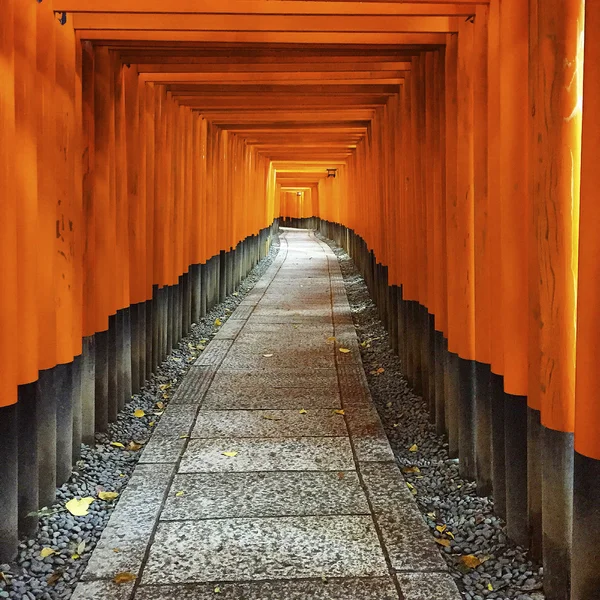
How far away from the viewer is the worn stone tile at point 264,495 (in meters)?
4.41

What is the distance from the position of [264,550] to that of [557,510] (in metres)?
1.49

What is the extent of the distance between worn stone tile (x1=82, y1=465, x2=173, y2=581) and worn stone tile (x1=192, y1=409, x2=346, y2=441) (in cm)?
91

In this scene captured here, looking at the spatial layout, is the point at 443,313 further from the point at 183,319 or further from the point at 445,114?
the point at 183,319

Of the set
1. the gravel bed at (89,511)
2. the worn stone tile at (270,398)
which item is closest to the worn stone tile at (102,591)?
the gravel bed at (89,511)

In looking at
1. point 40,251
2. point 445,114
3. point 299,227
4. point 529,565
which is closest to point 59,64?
point 40,251

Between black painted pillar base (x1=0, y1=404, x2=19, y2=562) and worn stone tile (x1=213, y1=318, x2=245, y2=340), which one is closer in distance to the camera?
black painted pillar base (x1=0, y1=404, x2=19, y2=562)

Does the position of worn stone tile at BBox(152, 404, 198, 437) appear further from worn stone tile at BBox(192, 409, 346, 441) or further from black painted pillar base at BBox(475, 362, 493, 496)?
black painted pillar base at BBox(475, 362, 493, 496)

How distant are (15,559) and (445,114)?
439 centimetres

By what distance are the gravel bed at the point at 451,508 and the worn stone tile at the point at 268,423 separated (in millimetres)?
570

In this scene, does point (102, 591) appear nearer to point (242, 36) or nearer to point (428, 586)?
point (428, 586)

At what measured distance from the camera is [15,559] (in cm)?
394

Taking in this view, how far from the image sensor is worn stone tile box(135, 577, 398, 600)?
135 inches

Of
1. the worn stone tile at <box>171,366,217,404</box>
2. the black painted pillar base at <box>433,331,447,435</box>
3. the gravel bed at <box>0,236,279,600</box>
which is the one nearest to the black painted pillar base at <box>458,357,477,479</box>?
the black painted pillar base at <box>433,331,447,435</box>

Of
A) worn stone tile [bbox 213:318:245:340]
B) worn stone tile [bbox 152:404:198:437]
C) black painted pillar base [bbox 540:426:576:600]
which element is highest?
black painted pillar base [bbox 540:426:576:600]
